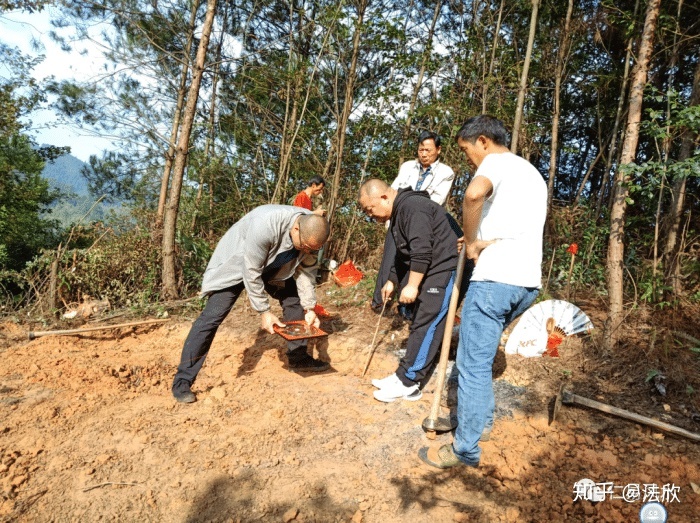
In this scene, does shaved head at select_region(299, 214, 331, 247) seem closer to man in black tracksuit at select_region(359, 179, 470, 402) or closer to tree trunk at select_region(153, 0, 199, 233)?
man in black tracksuit at select_region(359, 179, 470, 402)

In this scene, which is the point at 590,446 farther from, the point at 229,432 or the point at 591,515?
the point at 229,432

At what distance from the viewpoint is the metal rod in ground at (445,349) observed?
2.73 meters

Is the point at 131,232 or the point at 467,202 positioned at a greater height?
the point at 467,202

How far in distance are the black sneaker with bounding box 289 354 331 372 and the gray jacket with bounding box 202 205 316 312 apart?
0.93m

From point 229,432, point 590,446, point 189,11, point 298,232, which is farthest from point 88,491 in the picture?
point 189,11

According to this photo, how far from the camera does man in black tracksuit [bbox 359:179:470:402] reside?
318 cm

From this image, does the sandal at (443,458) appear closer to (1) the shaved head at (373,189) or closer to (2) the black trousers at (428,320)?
(2) the black trousers at (428,320)

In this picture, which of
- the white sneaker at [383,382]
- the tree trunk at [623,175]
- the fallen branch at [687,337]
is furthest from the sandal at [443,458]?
the fallen branch at [687,337]

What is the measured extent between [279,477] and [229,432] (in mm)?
620

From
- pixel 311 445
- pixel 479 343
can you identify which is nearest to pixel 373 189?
pixel 479 343

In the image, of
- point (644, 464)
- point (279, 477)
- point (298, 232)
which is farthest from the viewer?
point (298, 232)

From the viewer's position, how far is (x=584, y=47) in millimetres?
8789

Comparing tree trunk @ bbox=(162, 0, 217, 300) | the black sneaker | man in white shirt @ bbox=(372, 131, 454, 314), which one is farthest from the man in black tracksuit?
tree trunk @ bbox=(162, 0, 217, 300)

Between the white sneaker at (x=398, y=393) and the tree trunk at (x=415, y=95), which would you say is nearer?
the white sneaker at (x=398, y=393)
